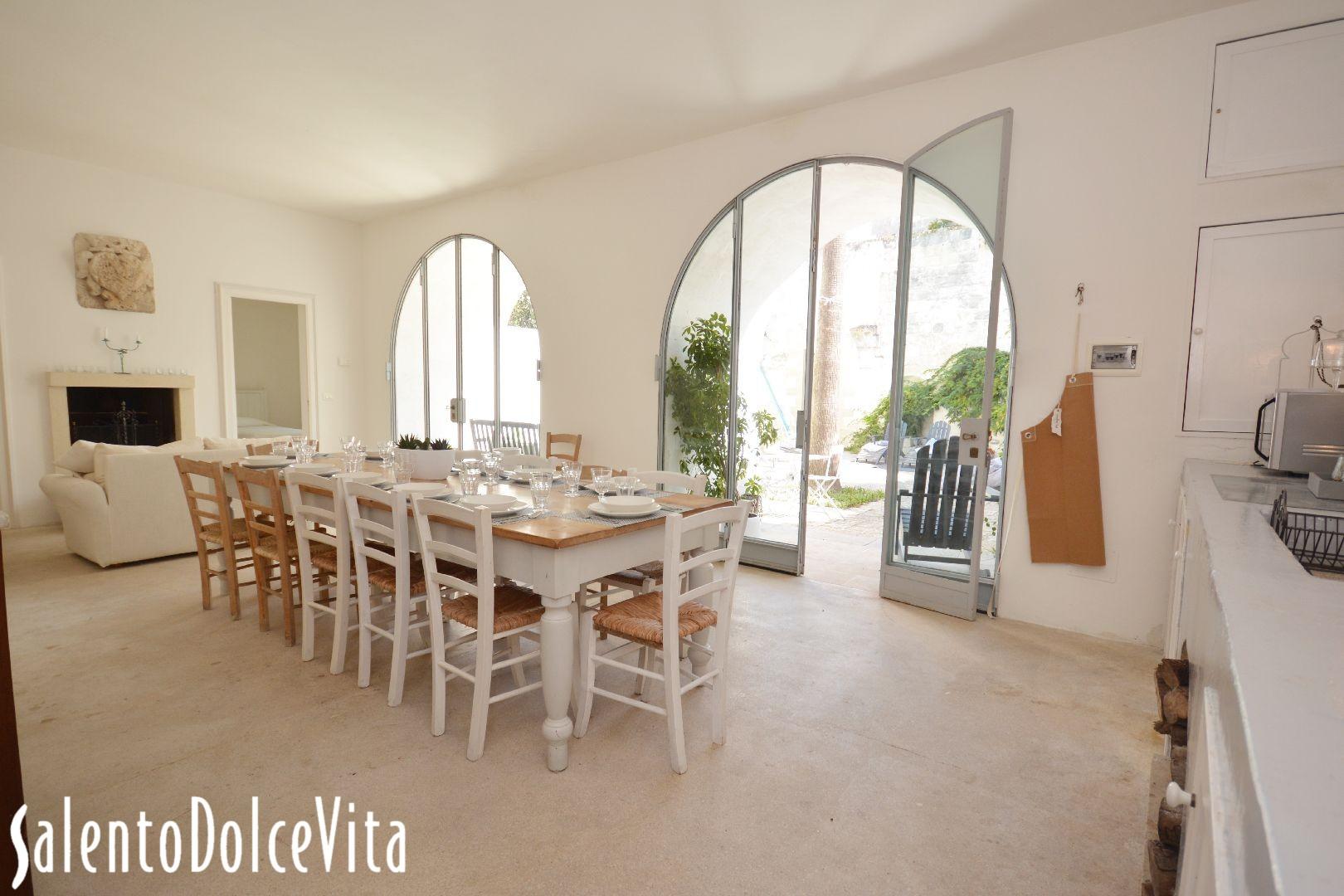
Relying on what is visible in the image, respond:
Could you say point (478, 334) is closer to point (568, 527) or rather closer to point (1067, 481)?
point (568, 527)

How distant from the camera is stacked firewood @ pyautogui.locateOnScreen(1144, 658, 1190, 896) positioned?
1.06m

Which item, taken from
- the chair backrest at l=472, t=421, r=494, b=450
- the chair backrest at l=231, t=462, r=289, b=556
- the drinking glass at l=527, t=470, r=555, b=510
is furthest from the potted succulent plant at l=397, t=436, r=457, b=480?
the chair backrest at l=472, t=421, r=494, b=450

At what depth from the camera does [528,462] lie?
12.3 ft

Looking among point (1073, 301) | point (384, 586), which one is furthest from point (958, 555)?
point (384, 586)

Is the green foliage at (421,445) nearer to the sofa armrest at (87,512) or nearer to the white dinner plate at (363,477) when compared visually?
the white dinner plate at (363,477)

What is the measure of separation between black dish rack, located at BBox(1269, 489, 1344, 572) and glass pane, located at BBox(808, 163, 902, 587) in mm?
3353

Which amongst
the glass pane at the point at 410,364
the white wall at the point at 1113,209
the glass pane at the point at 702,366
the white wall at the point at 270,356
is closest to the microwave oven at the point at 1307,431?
the white wall at the point at 1113,209

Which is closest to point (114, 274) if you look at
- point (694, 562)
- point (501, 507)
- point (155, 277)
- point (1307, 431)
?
Result: point (155, 277)

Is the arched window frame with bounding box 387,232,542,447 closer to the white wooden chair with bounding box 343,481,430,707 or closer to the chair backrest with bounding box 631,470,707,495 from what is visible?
the chair backrest with bounding box 631,470,707,495

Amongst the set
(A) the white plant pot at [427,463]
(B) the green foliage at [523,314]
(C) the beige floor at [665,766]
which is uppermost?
(B) the green foliage at [523,314]

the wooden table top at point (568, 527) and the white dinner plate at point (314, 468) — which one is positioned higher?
the white dinner plate at point (314, 468)

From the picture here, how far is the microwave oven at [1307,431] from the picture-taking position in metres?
2.21

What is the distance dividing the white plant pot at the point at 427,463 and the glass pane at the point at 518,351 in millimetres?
2838

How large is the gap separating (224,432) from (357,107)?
13.0 feet
